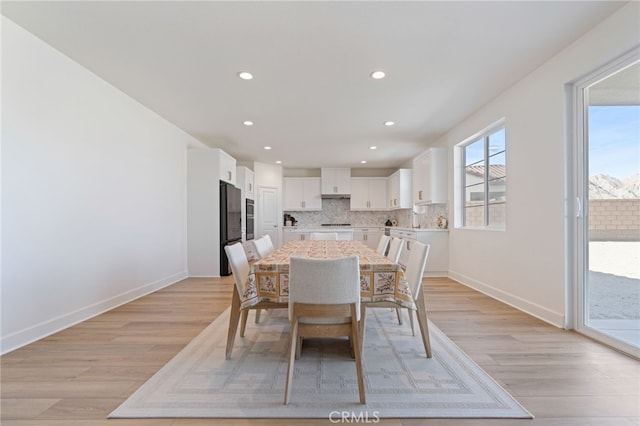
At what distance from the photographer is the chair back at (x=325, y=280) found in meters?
1.64

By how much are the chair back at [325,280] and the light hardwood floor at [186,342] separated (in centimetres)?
59

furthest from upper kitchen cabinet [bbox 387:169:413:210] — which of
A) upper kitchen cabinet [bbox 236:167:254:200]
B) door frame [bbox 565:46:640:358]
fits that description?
door frame [bbox 565:46:640:358]

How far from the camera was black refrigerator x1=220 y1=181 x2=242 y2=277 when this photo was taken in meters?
5.20

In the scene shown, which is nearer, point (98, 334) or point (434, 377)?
point (434, 377)

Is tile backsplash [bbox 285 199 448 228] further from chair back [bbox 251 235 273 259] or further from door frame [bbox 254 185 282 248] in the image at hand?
chair back [bbox 251 235 273 259]

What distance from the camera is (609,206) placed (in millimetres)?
2373

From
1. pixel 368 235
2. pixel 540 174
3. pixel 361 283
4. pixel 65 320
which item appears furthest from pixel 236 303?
pixel 368 235

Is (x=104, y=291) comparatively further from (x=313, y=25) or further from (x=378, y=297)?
(x=313, y=25)

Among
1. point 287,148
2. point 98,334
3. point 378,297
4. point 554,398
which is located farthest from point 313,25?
point 287,148

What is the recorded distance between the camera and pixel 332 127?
4707mm

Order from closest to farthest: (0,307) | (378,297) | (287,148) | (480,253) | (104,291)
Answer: (378,297) → (0,307) → (104,291) → (480,253) → (287,148)

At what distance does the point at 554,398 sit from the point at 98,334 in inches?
132

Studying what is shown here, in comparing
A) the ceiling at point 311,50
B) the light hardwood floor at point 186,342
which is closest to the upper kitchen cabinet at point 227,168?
the ceiling at point 311,50

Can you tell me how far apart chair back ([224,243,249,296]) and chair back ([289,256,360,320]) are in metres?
0.64
